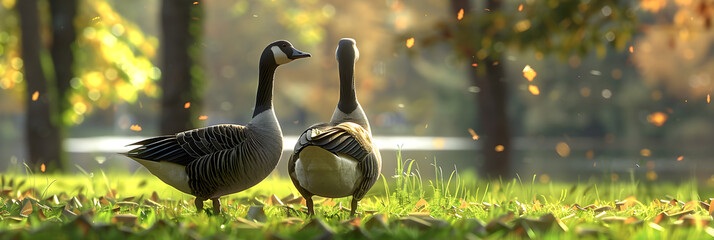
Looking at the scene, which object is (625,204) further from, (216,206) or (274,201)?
(216,206)

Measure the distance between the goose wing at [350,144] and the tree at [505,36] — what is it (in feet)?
13.1

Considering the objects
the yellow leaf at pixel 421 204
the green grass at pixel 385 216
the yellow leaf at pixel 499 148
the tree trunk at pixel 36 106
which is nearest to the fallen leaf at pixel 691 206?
the green grass at pixel 385 216

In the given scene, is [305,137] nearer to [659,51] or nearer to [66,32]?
[66,32]

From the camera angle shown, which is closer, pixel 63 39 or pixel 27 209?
pixel 27 209

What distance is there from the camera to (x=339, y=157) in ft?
14.6

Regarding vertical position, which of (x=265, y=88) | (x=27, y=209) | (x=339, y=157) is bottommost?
(x=27, y=209)

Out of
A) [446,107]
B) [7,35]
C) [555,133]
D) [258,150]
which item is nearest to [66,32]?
[7,35]

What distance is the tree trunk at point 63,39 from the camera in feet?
43.1

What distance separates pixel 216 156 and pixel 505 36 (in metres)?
6.83

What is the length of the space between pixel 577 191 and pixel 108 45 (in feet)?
45.4

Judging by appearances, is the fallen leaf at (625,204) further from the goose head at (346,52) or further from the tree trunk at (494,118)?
the tree trunk at (494,118)

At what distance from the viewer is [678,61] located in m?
29.1

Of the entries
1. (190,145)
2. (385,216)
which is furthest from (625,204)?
(190,145)

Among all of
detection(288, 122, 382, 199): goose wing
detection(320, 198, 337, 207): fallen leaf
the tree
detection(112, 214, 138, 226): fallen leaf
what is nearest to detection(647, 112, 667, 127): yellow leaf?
the tree
